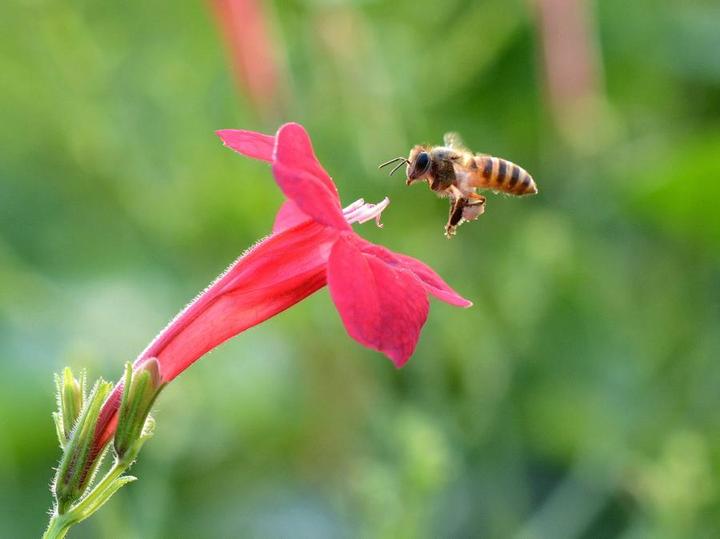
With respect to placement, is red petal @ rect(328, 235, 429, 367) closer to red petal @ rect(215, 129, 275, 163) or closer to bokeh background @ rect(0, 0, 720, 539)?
red petal @ rect(215, 129, 275, 163)

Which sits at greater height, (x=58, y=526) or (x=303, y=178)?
(x=303, y=178)

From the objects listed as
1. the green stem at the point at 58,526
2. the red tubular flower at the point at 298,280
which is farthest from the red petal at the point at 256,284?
the green stem at the point at 58,526

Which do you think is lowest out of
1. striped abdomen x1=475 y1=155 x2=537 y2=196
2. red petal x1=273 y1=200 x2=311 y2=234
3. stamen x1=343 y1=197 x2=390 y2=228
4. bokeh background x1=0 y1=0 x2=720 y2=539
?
bokeh background x1=0 y1=0 x2=720 y2=539

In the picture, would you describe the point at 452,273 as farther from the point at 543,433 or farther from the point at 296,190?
the point at 296,190

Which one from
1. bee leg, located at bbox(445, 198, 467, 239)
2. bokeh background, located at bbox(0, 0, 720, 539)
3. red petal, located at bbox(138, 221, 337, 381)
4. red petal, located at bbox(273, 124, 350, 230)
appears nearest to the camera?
red petal, located at bbox(273, 124, 350, 230)

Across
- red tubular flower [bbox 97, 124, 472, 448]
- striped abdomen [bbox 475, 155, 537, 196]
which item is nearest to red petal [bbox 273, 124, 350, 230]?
red tubular flower [bbox 97, 124, 472, 448]

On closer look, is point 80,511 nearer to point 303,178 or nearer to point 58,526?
point 58,526

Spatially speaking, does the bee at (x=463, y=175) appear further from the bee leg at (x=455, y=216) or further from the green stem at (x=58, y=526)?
the green stem at (x=58, y=526)

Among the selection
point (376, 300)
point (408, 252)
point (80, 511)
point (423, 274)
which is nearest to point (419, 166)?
point (423, 274)
